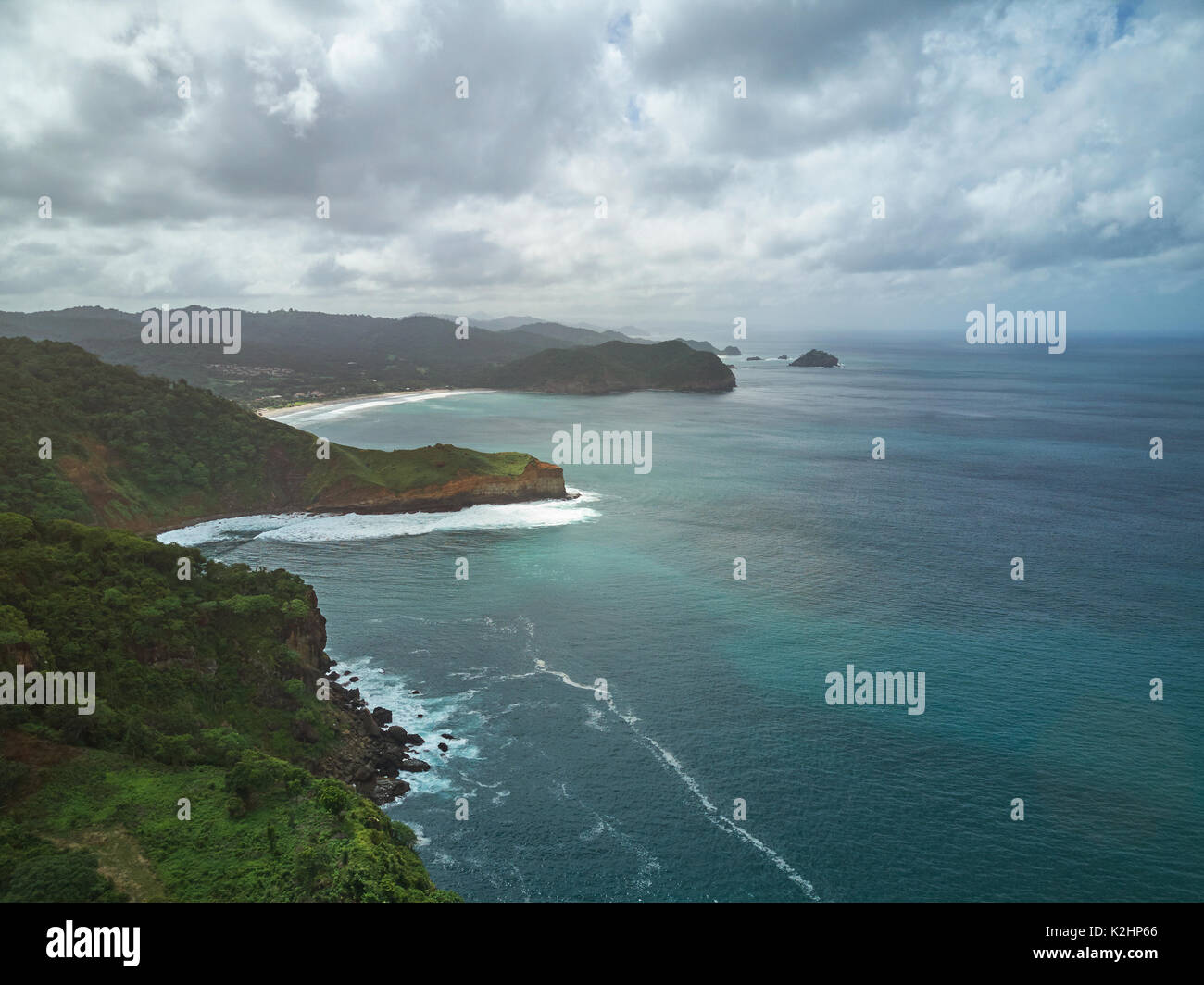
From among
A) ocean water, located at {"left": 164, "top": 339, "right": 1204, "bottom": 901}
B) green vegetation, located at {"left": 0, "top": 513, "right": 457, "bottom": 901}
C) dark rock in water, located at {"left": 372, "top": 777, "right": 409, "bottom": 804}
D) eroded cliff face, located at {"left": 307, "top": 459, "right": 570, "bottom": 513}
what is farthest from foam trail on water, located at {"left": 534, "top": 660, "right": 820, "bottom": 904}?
eroded cliff face, located at {"left": 307, "top": 459, "right": 570, "bottom": 513}

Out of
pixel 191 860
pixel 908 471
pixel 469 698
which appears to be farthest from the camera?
pixel 908 471

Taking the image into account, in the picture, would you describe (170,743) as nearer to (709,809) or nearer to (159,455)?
(709,809)

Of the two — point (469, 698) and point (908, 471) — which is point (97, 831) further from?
point (908, 471)

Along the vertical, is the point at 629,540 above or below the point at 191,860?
above

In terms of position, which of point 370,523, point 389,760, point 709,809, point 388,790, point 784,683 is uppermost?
point 370,523

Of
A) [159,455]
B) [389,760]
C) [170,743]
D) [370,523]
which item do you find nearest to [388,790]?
[389,760]

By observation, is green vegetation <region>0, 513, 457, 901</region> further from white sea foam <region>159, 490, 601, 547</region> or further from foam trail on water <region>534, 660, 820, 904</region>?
white sea foam <region>159, 490, 601, 547</region>
